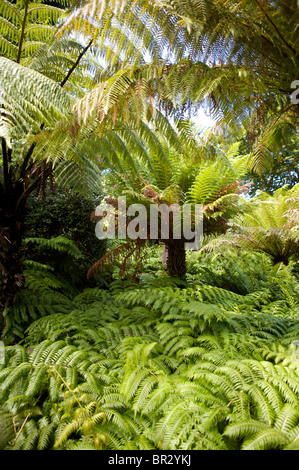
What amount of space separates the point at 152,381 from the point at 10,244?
1.53 metres

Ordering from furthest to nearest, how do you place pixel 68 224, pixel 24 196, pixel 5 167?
pixel 68 224 < pixel 24 196 < pixel 5 167

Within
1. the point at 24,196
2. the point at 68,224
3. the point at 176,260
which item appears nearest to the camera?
the point at 24,196

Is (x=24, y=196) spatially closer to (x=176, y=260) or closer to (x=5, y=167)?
(x=5, y=167)

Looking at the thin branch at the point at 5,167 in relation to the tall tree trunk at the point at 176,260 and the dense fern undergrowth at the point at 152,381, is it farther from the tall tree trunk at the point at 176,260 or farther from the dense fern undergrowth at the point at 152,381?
the tall tree trunk at the point at 176,260

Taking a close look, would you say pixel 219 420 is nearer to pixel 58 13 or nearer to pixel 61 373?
pixel 61 373

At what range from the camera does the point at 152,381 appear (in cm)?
132

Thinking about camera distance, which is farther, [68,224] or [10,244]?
[68,224]

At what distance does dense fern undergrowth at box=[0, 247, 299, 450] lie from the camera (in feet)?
3.62

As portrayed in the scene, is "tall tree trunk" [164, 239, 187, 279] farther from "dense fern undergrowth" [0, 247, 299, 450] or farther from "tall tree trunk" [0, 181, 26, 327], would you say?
"tall tree trunk" [0, 181, 26, 327]

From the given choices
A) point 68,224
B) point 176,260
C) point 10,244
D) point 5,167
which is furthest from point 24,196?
point 176,260

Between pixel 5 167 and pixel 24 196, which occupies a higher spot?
pixel 5 167

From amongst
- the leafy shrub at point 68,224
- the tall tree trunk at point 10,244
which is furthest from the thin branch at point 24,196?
the leafy shrub at point 68,224

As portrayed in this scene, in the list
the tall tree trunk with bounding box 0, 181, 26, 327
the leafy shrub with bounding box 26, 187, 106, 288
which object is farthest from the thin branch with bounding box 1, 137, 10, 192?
the leafy shrub with bounding box 26, 187, 106, 288

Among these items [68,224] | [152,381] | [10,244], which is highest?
[68,224]
